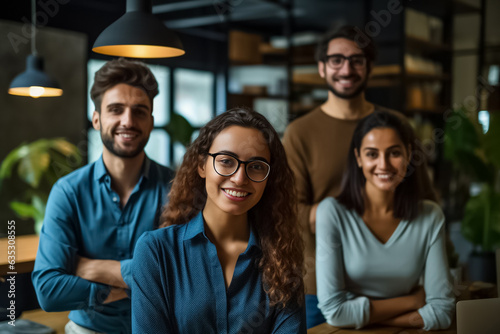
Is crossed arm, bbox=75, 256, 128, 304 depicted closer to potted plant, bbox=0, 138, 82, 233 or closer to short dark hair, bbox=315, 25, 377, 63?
short dark hair, bbox=315, 25, 377, 63

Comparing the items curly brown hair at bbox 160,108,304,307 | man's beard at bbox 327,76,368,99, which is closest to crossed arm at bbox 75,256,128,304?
curly brown hair at bbox 160,108,304,307

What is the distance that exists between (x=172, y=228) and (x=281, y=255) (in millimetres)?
354

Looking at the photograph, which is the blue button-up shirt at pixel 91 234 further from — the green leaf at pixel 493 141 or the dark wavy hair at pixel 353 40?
→ the green leaf at pixel 493 141

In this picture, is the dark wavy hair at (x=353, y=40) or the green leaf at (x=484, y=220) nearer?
the dark wavy hair at (x=353, y=40)

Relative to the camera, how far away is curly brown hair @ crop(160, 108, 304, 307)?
1.57 metres

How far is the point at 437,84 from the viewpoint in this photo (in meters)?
5.71

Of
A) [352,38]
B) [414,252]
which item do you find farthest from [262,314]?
[352,38]

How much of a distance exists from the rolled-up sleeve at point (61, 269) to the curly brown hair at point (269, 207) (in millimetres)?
379

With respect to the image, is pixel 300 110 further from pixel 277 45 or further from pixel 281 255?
pixel 281 255

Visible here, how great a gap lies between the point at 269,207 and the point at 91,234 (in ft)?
2.26

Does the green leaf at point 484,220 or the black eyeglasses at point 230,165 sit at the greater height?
the black eyeglasses at point 230,165

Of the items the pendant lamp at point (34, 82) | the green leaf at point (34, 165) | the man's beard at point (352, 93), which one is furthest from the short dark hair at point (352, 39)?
the green leaf at point (34, 165)

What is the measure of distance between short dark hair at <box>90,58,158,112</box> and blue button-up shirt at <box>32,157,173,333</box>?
0.26 meters

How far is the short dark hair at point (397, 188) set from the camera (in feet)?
6.72
